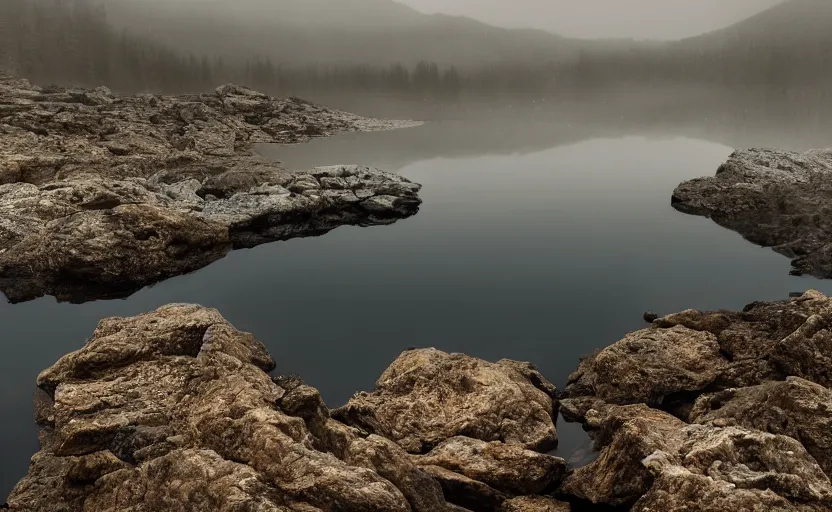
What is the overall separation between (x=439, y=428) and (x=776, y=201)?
49489 mm

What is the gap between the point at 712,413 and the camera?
653 inches

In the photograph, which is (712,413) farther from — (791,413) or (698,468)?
(698,468)

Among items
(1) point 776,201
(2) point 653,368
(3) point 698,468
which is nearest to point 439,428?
(3) point 698,468

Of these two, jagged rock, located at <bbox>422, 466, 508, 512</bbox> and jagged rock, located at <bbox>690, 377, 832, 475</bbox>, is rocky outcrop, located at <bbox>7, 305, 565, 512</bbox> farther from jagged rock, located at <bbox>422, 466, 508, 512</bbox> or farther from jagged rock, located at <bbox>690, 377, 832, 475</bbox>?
jagged rock, located at <bbox>690, 377, 832, 475</bbox>

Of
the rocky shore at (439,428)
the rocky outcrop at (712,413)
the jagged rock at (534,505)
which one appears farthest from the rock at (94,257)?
the jagged rock at (534,505)

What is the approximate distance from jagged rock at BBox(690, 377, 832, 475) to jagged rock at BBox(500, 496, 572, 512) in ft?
16.0

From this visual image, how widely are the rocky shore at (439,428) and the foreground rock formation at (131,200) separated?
16175 mm

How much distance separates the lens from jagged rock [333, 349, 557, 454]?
18.1 metres

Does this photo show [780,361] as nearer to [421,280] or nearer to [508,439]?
[508,439]

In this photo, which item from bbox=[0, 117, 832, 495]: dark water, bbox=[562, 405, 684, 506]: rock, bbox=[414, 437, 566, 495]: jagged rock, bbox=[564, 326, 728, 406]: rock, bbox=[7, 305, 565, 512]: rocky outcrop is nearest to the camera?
bbox=[7, 305, 565, 512]: rocky outcrop

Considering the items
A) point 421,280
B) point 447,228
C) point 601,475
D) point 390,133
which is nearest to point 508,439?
point 601,475

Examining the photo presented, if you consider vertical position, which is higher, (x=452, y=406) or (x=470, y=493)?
(x=470, y=493)

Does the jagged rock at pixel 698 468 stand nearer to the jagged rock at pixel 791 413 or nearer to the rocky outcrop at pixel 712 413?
the rocky outcrop at pixel 712 413

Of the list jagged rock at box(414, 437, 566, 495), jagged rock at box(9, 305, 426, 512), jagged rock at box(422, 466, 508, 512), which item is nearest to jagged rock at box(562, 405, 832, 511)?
jagged rock at box(414, 437, 566, 495)
